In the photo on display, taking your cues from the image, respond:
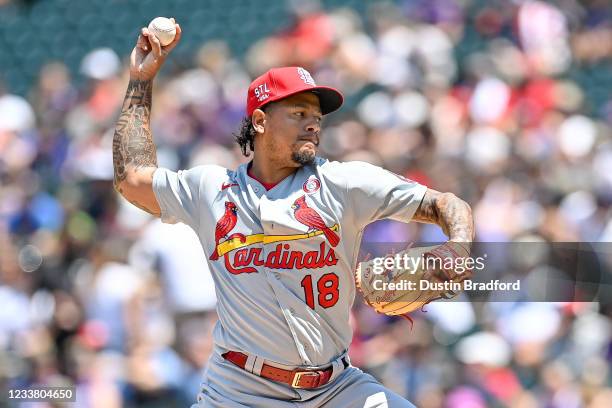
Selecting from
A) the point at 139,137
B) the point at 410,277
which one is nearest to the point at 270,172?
the point at 139,137

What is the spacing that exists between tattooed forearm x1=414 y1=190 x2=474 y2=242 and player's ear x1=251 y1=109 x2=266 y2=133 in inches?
25.9

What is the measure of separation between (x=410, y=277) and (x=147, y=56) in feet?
4.58

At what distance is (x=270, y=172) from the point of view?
3561 mm

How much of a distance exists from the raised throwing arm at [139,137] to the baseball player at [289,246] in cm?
6

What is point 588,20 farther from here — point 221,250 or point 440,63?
point 221,250

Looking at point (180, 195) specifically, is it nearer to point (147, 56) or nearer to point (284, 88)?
point (284, 88)

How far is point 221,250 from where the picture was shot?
344cm

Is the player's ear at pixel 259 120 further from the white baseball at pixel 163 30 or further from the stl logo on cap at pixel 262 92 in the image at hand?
the white baseball at pixel 163 30

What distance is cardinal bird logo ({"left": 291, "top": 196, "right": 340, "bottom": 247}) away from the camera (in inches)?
132

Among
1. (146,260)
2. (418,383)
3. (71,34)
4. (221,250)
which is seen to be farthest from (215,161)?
(221,250)

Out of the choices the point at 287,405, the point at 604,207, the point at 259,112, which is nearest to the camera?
the point at 287,405

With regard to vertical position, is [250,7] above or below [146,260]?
above

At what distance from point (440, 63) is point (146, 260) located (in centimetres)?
261

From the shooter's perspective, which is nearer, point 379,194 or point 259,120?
point 379,194
